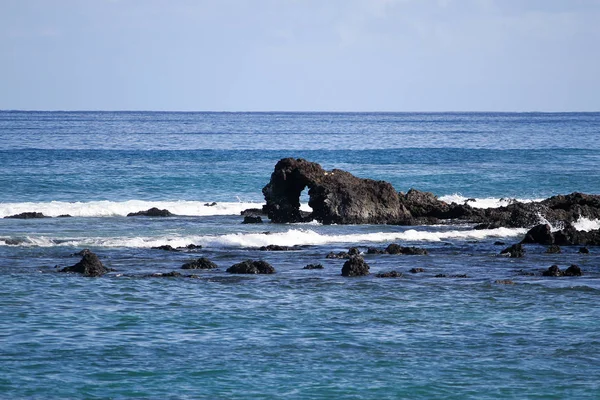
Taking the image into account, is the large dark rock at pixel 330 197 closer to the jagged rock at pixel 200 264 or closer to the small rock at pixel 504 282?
the jagged rock at pixel 200 264

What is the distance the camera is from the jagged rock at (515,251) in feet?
95.0

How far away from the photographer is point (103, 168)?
240 feet

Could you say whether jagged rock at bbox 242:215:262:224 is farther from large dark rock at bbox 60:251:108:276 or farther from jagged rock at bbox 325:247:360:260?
large dark rock at bbox 60:251:108:276

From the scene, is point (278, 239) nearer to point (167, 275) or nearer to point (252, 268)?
point (252, 268)

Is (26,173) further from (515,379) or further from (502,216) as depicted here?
(515,379)

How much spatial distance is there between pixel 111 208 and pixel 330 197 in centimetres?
1208

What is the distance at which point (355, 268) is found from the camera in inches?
981

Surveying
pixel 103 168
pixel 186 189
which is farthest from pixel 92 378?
pixel 103 168

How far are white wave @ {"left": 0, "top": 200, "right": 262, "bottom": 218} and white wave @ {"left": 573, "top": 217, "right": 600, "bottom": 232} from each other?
49.8 feet

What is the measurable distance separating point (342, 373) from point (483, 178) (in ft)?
175

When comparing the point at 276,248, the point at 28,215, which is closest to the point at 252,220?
the point at 276,248

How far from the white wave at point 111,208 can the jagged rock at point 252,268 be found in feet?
60.7

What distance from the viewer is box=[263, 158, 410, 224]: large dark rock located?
3794 cm

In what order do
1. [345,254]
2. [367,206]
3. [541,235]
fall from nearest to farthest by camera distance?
[345,254] < [541,235] < [367,206]
